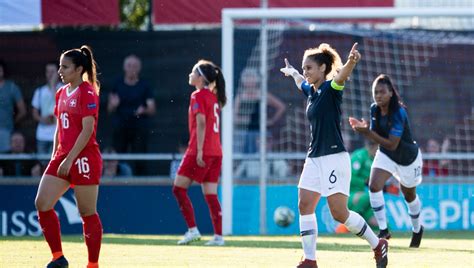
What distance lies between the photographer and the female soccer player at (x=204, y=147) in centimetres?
1403

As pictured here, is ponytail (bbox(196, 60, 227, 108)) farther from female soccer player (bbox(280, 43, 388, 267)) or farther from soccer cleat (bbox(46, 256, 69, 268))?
soccer cleat (bbox(46, 256, 69, 268))

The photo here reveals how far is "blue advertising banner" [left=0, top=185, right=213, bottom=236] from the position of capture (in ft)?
56.2

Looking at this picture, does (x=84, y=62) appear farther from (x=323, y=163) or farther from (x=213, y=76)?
(x=213, y=76)

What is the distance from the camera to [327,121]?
1002cm

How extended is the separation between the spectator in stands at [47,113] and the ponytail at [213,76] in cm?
399

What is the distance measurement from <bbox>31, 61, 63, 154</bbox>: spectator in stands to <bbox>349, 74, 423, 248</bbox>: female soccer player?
572 centimetres

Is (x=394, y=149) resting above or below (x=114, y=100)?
below

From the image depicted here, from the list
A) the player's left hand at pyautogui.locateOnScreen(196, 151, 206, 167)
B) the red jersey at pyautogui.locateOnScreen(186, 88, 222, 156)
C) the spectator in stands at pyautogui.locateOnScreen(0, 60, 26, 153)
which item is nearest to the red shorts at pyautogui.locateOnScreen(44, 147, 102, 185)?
the player's left hand at pyautogui.locateOnScreen(196, 151, 206, 167)

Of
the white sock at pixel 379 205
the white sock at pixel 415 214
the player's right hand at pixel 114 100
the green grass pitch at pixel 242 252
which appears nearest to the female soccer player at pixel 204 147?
the green grass pitch at pixel 242 252

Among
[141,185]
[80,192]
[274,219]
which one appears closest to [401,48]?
[274,219]

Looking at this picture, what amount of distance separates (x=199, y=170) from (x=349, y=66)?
5062 mm

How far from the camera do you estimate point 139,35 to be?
17938 mm

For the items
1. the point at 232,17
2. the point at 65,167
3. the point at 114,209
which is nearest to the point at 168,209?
Result: the point at 114,209

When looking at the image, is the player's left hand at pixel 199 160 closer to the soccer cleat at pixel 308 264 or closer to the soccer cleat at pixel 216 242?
the soccer cleat at pixel 216 242
